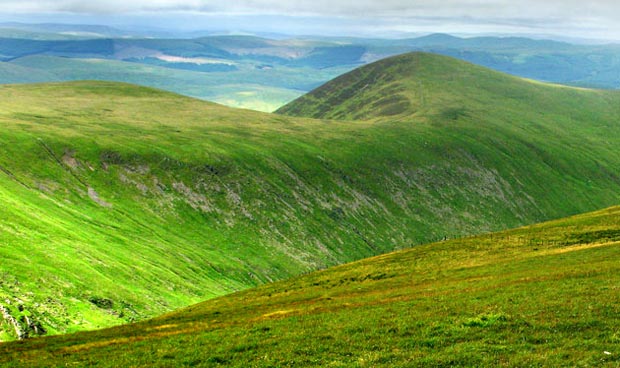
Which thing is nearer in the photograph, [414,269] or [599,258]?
[599,258]

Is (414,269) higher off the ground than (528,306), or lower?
lower

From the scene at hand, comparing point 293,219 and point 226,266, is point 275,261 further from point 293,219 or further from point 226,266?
point 293,219

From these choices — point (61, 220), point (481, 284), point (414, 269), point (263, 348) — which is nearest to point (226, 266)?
point (61, 220)

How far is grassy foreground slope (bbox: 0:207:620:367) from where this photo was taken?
107ft

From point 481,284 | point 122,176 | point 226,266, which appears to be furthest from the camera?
Answer: point 122,176

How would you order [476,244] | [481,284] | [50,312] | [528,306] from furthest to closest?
[476,244]
[50,312]
[481,284]
[528,306]

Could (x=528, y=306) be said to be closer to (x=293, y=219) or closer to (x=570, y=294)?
(x=570, y=294)

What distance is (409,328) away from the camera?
3884cm

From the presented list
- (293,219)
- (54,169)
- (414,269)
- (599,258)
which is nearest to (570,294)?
(599,258)

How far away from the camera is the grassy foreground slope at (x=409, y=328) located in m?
32.5

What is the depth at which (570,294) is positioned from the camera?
43.2 m

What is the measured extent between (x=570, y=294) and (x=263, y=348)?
82.2ft

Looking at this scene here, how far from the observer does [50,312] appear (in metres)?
64.8

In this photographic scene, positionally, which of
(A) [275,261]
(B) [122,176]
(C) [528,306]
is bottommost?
(A) [275,261]
